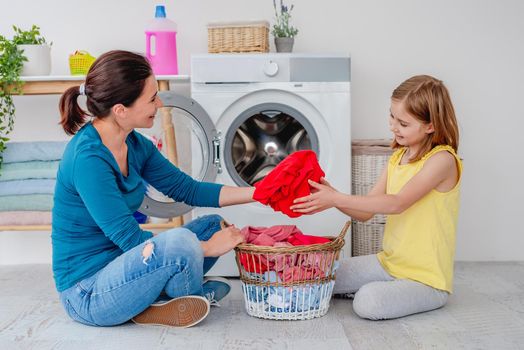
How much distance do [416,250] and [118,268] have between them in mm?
930

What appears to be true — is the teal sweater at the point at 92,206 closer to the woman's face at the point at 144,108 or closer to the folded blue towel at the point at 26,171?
the woman's face at the point at 144,108

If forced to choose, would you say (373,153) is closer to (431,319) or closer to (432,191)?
(432,191)

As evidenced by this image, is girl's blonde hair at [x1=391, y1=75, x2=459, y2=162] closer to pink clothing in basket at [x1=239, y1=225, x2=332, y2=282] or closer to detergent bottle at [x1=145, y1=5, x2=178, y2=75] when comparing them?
pink clothing in basket at [x1=239, y1=225, x2=332, y2=282]

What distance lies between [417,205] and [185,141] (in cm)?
99

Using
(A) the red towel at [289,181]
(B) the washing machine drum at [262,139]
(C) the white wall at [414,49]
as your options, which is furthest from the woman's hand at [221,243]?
(C) the white wall at [414,49]

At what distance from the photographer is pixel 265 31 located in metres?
2.83

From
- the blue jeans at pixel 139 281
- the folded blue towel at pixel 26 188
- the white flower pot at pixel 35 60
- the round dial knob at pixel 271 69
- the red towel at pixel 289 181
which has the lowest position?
the blue jeans at pixel 139 281

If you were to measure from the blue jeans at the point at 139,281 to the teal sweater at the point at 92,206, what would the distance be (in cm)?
5

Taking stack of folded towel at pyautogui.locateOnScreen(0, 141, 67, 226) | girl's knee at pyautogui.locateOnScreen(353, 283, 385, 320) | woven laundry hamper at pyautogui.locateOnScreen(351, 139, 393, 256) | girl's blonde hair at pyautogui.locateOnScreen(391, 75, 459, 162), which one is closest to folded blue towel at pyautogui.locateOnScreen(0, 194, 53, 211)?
stack of folded towel at pyautogui.locateOnScreen(0, 141, 67, 226)

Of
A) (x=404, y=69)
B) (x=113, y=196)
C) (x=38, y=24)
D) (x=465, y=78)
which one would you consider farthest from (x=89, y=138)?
(x=465, y=78)

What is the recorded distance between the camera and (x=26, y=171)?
9.36ft

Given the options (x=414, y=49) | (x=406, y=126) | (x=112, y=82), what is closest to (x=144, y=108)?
(x=112, y=82)

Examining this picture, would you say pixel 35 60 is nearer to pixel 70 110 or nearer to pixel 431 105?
pixel 70 110

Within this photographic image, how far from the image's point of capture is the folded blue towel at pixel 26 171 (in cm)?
285
